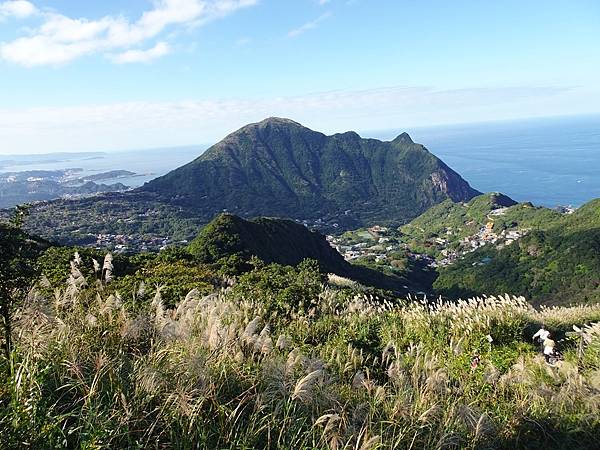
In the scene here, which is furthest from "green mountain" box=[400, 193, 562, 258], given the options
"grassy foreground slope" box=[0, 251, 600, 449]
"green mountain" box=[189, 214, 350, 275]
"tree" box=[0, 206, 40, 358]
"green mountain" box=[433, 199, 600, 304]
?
"tree" box=[0, 206, 40, 358]

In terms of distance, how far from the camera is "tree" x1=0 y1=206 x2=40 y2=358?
3207mm

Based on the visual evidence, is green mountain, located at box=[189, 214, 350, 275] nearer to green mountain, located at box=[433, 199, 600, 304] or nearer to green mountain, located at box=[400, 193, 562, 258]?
green mountain, located at box=[433, 199, 600, 304]

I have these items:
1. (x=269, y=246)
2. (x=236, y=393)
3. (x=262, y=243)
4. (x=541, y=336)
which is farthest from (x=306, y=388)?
(x=269, y=246)

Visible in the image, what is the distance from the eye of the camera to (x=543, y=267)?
6625cm

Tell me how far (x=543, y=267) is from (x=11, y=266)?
75.0 meters

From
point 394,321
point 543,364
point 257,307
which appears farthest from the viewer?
point 394,321

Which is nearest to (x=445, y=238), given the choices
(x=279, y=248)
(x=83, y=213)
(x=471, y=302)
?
(x=279, y=248)

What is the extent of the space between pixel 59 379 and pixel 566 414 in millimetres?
4114

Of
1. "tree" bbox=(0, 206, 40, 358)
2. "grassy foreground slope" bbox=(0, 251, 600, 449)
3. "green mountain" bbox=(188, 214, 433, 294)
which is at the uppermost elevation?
"tree" bbox=(0, 206, 40, 358)

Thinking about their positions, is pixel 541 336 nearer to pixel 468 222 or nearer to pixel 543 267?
pixel 543 267

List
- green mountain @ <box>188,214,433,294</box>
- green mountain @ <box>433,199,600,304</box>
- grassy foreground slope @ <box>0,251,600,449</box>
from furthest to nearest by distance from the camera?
green mountain @ <box>433,199,600,304</box> < green mountain @ <box>188,214,433,294</box> < grassy foreground slope @ <box>0,251,600,449</box>

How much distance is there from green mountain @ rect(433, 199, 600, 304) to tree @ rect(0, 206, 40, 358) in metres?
59.5

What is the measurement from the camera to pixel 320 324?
637cm

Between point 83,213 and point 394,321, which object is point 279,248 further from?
point 83,213
